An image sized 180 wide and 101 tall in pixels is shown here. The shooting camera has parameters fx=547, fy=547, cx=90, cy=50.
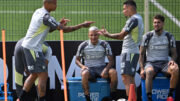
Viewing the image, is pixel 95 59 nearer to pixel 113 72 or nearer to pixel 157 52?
pixel 113 72

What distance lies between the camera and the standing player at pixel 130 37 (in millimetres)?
10391

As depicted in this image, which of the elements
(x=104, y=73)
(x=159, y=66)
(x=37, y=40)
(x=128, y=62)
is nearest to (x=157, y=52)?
(x=159, y=66)

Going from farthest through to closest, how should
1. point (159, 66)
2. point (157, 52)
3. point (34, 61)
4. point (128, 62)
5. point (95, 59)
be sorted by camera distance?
point (95, 59) → point (157, 52) → point (159, 66) → point (128, 62) → point (34, 61)

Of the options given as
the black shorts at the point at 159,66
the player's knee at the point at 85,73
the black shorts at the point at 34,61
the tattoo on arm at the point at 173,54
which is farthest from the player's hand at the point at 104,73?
the black shorts at the point at 34,61

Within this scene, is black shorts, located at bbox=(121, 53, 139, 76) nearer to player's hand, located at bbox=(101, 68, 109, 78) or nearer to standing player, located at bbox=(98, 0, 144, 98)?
standing player, located at bbox=(98, 0, 144, 98)

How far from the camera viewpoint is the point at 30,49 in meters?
9.84

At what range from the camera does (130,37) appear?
10.6 m

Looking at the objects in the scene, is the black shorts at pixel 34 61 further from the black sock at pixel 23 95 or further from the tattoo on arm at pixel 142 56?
the tattoo on arm at pixel 142 56

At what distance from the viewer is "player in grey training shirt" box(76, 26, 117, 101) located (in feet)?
36.5

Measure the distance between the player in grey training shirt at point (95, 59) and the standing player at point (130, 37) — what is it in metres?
0.46

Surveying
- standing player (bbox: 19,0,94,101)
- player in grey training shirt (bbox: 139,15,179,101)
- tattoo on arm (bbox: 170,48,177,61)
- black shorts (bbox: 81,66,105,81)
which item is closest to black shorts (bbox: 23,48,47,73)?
standing player (bbox: 19,0,94,101)

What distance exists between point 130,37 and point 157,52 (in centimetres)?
91

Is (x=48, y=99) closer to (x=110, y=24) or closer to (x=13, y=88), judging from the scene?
(x=13, y=88)

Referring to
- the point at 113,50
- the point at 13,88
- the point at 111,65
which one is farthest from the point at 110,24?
the point at 13,88
